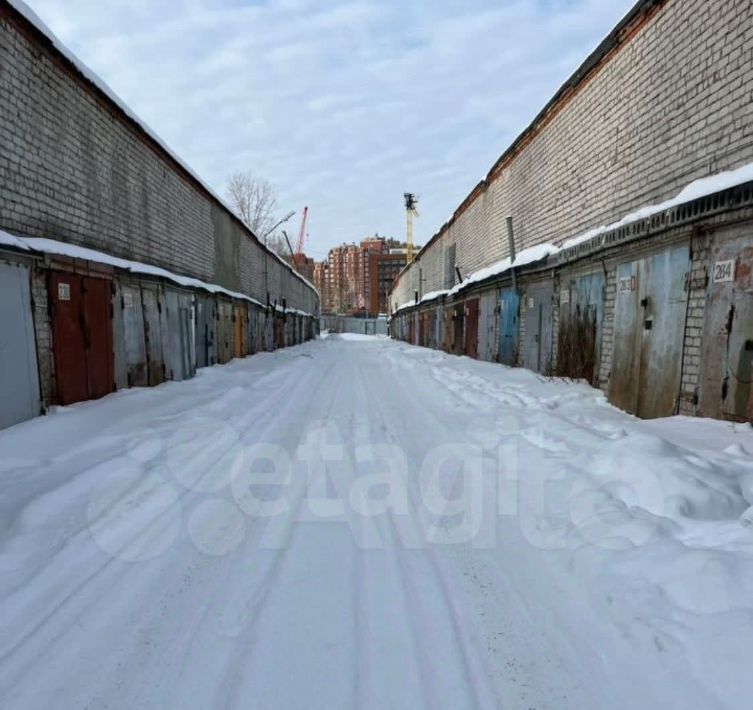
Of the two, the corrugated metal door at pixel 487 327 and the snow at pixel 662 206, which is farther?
the corrugated metal door at pixel 487 327

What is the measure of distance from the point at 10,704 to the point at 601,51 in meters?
10.6

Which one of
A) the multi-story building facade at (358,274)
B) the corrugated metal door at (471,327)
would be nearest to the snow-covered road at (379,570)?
the corrugated metal door at (471,327)

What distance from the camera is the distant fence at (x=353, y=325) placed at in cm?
7081

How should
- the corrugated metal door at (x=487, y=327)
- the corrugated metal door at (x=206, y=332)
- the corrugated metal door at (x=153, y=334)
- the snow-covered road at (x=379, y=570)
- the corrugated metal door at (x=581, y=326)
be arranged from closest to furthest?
the snow-covered road at (x=379, y=570)
the corrugated metal door at (x=581, y=326)
the corrugated metal door at (x=153, y=334)
the corrugated metal door at (x=206, y=332)
the corrugated metal door at (x=487, y=327)

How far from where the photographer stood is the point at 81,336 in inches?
266

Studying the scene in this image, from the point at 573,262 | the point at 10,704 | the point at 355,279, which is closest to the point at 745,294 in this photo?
the point at 573,262

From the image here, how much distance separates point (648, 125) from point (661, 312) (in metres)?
2.96

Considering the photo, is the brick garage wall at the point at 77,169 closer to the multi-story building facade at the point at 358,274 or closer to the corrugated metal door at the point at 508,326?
the corrugated metal door at the point at 508,326

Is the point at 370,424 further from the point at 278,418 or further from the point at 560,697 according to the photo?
the point at 560,697

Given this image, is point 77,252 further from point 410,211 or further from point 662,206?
point 410,211

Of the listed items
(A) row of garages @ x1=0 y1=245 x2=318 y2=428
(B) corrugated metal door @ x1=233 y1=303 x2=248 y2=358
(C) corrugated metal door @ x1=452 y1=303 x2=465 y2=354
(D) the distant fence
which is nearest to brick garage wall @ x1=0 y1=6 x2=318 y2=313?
(A) row of garages @ x1=0 y1=245 x2=318 y2=428

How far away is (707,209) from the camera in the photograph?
488cm

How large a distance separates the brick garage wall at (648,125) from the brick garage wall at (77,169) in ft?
28.6

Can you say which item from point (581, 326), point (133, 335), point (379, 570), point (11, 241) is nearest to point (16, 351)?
point (11, 241)
